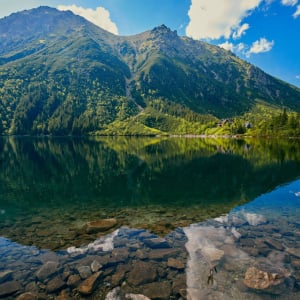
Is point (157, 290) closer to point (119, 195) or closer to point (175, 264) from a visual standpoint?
point (175, 264)

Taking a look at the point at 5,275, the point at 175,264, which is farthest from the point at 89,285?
the point at 5,275

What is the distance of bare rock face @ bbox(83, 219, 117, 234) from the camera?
26244mm

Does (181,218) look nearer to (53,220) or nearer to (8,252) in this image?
(53,220)

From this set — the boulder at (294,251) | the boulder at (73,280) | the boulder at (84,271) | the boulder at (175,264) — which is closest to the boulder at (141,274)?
the boulder at (175,264)

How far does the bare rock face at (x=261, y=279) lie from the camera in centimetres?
1628

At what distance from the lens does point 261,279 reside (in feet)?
55.1

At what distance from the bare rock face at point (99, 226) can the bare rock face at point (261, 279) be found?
14.9 metres

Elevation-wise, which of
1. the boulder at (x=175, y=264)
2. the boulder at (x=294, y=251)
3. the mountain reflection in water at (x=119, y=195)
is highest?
the boulder at (x=294, y=251)

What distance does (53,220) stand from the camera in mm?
30000

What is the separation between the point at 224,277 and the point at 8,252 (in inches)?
708

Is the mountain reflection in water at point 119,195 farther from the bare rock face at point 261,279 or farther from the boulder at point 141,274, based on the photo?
the bare rock face at point 261,279

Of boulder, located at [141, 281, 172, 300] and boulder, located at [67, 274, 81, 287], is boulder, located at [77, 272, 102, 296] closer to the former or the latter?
boulder, located at [67, 274, 81, 287]

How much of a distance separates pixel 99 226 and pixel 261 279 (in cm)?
1649

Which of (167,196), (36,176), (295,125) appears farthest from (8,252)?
(295,125)
